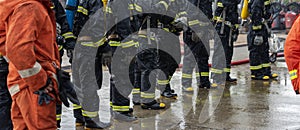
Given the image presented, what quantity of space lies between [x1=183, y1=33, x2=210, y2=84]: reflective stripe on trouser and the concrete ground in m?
0.39

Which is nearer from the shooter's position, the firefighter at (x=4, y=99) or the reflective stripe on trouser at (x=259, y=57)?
the firefighter at (x=4, y=99)

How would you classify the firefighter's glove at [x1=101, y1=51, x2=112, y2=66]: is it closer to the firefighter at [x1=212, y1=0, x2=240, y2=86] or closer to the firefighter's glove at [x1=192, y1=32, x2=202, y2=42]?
the firefighter's glove at [x1=192, y1=32, x2=202, y2=42]

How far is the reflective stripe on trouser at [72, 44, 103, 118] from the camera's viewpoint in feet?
19.8

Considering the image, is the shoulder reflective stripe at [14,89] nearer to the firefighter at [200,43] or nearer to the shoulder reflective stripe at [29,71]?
the shoulder reflective stripe at [29,71]

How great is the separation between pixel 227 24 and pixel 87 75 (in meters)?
3.71

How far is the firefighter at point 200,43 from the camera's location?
8.18 meters

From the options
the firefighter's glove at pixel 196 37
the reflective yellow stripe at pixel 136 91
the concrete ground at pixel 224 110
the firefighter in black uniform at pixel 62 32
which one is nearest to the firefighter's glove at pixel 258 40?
the concrete ground at pixel 224 110

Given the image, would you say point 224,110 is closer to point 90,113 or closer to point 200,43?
point 200,43

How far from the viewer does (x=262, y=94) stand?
26.3 feet

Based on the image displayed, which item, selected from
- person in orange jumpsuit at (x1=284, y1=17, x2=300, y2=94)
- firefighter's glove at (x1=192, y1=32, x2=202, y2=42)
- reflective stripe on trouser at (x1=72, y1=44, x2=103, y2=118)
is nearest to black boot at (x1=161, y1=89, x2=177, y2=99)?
firefighter's glove at (x1=192, y1=32, x2=202, y2=42)

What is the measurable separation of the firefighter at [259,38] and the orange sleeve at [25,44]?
5.91m

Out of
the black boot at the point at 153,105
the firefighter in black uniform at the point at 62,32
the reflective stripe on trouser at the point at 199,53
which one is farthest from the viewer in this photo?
the reflective stripe on trouser at the point at 199,53

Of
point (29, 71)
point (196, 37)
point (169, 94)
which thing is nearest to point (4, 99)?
point (29, 71)

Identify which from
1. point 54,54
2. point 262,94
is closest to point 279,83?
point 262,94
